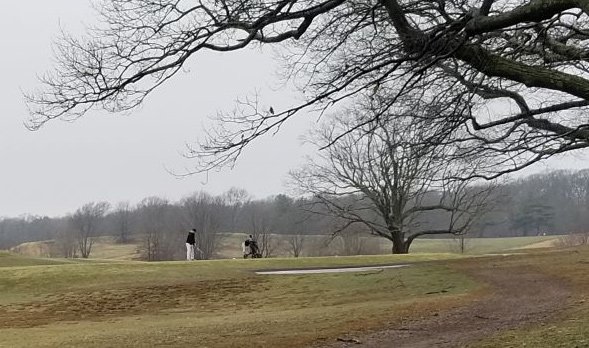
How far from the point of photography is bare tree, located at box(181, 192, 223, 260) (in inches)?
3073

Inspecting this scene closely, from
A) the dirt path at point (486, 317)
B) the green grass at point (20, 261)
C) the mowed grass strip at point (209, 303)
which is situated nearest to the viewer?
the dirt path at point (486, 317)

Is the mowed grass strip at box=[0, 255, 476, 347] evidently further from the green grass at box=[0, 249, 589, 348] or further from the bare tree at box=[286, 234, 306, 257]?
the bare tree at box=[286, 234, 306, 257]

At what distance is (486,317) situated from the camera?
12375mm

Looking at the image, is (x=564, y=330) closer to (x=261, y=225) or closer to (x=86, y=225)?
(x=261, y=225)

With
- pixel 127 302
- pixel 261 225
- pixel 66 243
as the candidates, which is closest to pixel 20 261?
pixel 127 302

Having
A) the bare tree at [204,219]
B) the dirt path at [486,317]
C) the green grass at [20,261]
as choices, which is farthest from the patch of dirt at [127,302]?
the bare tree at [204,219]

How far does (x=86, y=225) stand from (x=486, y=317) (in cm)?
8760

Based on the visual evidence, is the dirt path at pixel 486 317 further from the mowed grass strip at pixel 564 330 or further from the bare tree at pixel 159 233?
the bare tree at pixel 159 233

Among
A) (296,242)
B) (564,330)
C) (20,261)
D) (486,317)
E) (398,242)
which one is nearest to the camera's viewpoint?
(564,330)

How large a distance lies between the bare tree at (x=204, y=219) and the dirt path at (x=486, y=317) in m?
58.3

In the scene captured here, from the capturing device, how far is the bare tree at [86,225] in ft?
281

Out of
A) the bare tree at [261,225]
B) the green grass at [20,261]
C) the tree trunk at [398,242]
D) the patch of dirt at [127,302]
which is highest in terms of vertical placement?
the bare tree at [261,225]

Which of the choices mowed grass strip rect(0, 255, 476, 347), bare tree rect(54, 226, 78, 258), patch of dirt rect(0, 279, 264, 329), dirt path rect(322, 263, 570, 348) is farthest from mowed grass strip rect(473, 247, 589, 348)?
bare tree rect(54, 226, 78, 258)

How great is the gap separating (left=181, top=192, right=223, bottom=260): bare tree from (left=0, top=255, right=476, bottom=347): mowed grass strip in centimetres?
5056
